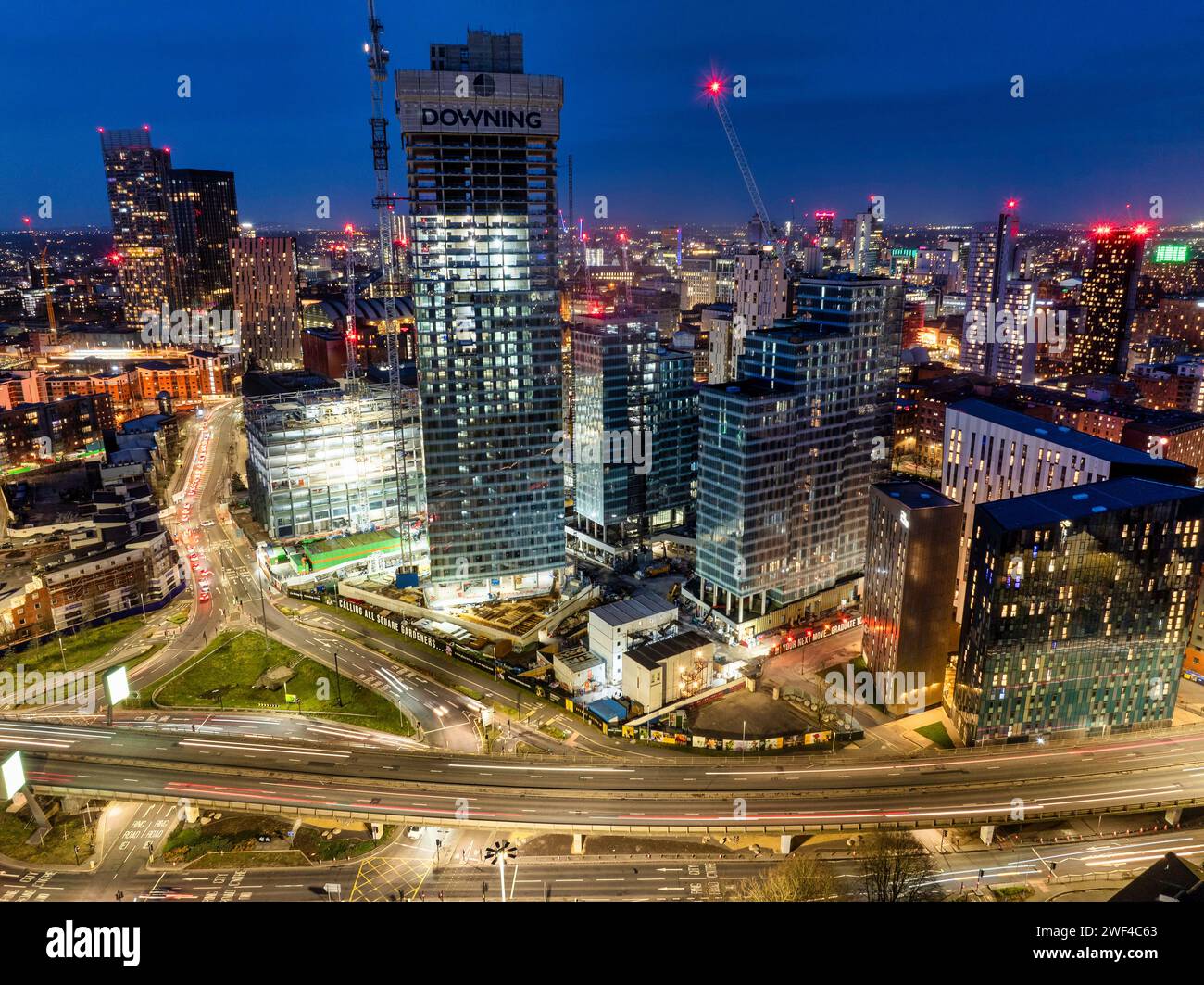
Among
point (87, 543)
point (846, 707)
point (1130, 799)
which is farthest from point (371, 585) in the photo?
point (1130, 799)

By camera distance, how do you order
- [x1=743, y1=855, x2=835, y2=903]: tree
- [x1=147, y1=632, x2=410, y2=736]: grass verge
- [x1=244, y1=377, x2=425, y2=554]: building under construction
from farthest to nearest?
[x1=244, y1=377, x2=425, y2=554]: building under construction < [x1=147, y1=632, x2=410, y2=736]: grass verge < [x1=743, y1=855, x2=835, y2=903]: tree

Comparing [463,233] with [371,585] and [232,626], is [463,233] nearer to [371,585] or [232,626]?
[371,585]

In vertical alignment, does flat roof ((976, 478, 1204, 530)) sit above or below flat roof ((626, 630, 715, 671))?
above

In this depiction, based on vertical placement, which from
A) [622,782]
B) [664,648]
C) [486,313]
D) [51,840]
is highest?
[486,313]

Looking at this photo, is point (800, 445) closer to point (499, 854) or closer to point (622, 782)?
point (622, 782)

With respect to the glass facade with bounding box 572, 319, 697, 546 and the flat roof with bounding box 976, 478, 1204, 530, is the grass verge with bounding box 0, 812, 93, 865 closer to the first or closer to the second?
the glass facade with bounding box 572, 319, 697, 546

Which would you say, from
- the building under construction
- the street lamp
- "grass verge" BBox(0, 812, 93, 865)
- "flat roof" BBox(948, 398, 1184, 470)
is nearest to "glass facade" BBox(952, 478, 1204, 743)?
"flat roof" BBox(948, 398, 1184, 470)

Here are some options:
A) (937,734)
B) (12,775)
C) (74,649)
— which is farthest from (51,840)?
(937,734)
